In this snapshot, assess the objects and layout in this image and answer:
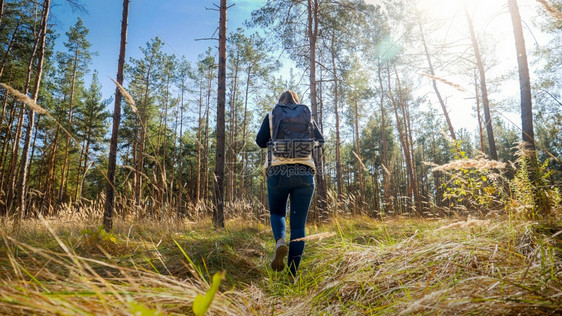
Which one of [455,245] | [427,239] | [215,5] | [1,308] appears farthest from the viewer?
[215,5]

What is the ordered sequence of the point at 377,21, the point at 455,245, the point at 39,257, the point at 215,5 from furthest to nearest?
1. the point at 377,21
2. the point at 215,5
3. the point at 39,257
4. the point at 455,245

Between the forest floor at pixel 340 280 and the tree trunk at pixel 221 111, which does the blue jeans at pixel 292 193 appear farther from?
the tree trunk at pixel 221 111

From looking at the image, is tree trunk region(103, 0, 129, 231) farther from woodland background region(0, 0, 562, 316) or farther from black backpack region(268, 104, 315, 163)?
black backpack region(268, 104, 315, 163)

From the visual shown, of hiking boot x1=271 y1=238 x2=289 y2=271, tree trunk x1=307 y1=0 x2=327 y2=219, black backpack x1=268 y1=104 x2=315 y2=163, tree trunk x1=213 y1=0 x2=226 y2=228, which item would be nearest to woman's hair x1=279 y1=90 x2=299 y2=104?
black backpack x1=268 y1=104 x2=315 y2=163

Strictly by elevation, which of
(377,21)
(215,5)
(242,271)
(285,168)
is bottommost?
(242,271)

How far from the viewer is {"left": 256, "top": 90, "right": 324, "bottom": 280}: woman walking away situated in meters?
2.53

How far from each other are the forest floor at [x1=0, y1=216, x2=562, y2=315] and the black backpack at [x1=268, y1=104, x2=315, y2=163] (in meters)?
1.06

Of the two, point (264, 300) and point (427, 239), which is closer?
point (264, 300)

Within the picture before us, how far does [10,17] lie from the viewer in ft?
40.1

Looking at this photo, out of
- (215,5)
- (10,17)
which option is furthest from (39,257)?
(10,17)

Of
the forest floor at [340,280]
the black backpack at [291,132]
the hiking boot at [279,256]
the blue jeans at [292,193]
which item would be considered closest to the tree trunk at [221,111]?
the forest floor at [340,280]

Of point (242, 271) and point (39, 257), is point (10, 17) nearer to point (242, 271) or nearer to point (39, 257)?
point (39, 257)

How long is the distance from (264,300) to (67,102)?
2505 centimetres

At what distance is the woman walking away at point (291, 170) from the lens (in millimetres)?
2525
